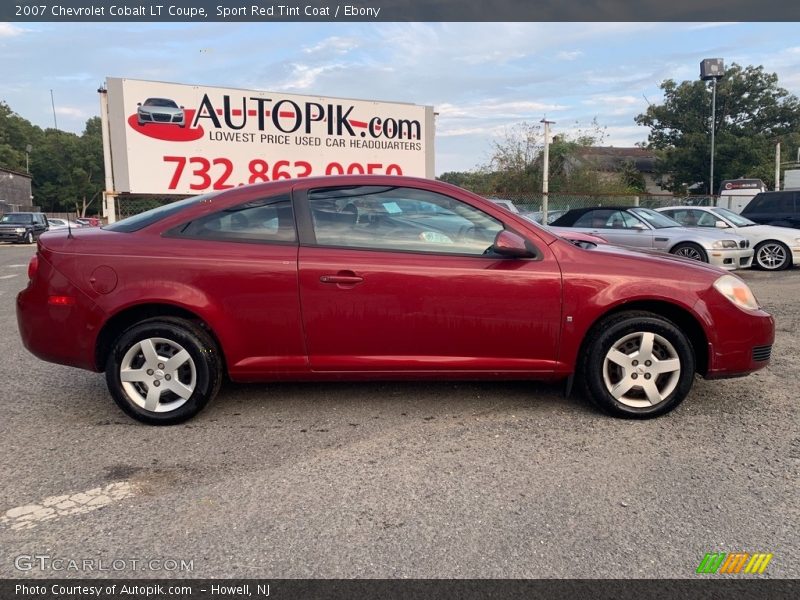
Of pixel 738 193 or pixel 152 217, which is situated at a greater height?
pixel 738 193

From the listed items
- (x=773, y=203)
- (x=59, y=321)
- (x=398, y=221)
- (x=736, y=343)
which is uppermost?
(x=773, y=203)

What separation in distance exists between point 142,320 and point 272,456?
122cm

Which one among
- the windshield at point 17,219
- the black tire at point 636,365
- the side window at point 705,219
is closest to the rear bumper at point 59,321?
the black tire at point 636,365

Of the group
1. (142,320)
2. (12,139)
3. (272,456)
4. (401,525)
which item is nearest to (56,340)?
(142,320)

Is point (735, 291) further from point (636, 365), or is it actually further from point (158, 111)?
point (158, 111)

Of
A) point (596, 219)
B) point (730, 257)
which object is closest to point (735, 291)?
point (596, 219)

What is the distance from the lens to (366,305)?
12.0ft

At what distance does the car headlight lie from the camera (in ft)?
12.5

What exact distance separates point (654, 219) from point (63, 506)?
10785 millimetres

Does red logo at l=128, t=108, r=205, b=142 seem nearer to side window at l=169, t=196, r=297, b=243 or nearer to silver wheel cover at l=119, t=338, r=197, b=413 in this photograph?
side window at l=169, t=196, r=297, b=243

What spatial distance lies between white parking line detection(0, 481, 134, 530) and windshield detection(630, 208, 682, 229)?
10.2 meters

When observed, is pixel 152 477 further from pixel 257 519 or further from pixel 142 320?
pixel 142 320

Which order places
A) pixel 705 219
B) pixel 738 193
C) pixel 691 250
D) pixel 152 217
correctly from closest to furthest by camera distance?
pixel 152 217 < pixel 691 250 < pixel 705 219 < pixel 738 193

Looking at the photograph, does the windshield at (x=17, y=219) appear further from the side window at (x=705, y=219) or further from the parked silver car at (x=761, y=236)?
the side window at (x=705, y=219)
